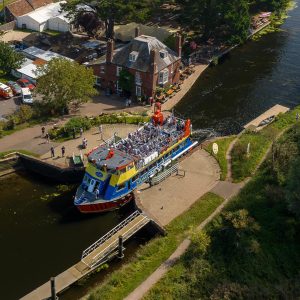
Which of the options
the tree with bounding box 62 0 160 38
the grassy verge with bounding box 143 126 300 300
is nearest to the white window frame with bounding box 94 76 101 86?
the tree with bounding box 62 0 160 38

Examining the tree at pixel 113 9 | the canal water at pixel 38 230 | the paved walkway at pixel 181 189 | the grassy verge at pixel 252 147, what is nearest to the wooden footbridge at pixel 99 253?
the canal water at pixel 38 230

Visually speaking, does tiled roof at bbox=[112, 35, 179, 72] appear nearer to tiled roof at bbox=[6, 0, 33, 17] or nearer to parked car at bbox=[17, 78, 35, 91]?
parked car at bbox=[17, 78, 35, 91]

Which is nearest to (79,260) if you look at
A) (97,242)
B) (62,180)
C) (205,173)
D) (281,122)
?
(97,242)

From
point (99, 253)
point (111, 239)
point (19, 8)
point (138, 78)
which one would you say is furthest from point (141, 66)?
point (19, 8)

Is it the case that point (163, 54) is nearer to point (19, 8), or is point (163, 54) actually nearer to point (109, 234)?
point (109, 234)

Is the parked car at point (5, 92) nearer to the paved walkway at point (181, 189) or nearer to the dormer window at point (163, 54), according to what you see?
the dormer window at point (163, 54)

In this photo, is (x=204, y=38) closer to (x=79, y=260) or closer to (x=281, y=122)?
(x=281, y=122)
